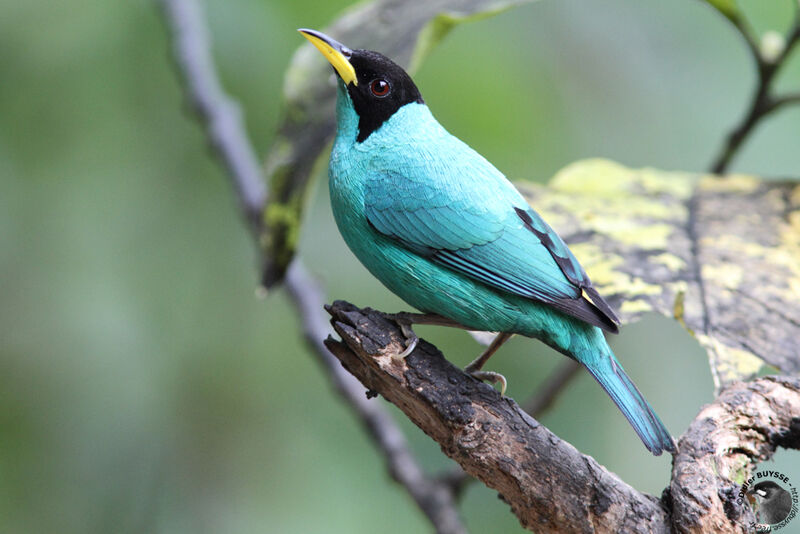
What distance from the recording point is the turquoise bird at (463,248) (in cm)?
234

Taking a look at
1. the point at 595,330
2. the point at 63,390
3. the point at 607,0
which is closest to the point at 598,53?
the point at 607,0

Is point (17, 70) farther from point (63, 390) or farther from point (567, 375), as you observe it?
point (567, 375)

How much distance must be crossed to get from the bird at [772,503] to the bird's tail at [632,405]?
260mm

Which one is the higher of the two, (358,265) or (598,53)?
(598,53)

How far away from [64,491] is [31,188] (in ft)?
5.18

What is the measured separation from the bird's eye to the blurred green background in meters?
1.63

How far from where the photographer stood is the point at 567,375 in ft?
11.0

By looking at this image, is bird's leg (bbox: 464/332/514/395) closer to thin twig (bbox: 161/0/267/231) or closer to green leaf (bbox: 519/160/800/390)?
green leaf (bbox: 519/160/800/390)

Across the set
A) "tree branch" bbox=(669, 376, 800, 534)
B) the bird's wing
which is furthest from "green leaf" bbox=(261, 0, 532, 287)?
"tree branch" bbox=(669, 376, 800, 534)

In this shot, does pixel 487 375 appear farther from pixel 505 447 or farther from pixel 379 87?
pixel 379 87

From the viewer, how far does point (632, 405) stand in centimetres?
229

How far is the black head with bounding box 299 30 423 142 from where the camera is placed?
2686 millimetres

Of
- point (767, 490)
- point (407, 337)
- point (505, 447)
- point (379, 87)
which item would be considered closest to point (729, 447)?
point (767, 490)

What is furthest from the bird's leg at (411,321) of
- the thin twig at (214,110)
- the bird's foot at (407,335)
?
the thin twig at (214,110)
